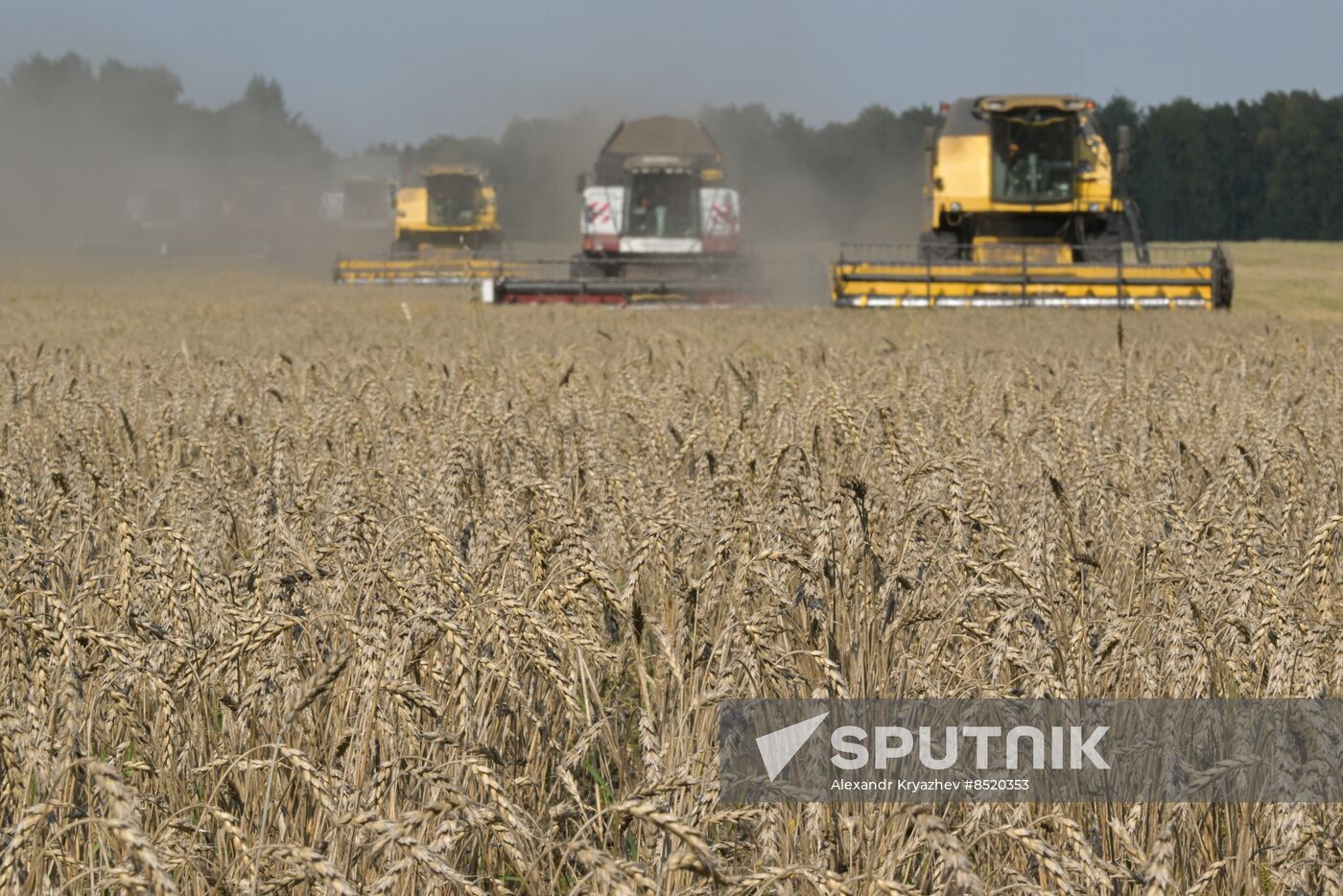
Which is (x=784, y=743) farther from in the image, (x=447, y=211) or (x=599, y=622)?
(x=447, y=211)

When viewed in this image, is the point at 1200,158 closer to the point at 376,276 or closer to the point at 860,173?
the point at 860,173

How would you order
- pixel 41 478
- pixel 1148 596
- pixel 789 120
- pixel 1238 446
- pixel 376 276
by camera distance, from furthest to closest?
1. pixel 789 120
2. pixel 376 276
3. pixel 41 478
4. pixel 1238 446
5. pixel 1148 596

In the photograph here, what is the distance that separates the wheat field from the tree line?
1521 inches

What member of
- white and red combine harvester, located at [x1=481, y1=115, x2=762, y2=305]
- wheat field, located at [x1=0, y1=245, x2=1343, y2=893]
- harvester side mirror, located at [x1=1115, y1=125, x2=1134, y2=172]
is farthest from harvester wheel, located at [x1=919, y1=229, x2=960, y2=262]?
wheat field, located at [x1=0, y1=245, x2=1343, y2=893]

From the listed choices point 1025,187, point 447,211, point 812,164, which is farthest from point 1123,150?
point 812,164

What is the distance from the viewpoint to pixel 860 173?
79.9 meters

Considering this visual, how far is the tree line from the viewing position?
53.7 m

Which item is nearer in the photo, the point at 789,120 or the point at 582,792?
the point at 582,792

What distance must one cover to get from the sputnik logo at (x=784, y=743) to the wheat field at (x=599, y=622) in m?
0.08

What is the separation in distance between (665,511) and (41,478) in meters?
1.87

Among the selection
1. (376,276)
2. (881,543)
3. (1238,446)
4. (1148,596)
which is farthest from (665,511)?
(376,276)

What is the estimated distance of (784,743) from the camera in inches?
87.4

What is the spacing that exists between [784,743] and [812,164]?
7657 cm

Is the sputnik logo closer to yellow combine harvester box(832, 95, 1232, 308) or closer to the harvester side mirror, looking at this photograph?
yellow combine harvester box(832, 95, 1232, 308)
